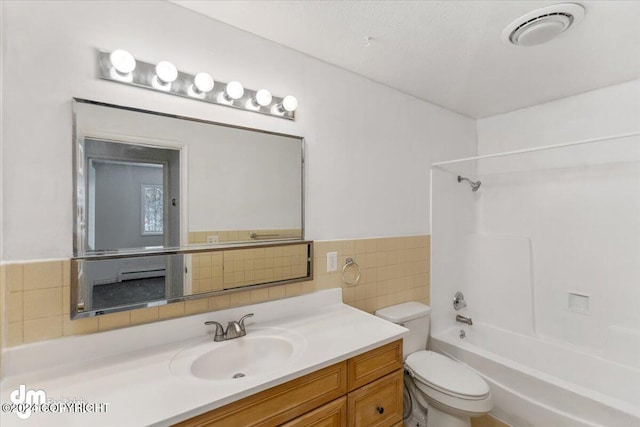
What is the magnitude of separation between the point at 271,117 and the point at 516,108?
2.23 meters

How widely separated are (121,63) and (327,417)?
5.34ft

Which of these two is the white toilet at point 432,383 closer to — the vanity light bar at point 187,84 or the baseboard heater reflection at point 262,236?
the baseboard heater reflection at point 262,236

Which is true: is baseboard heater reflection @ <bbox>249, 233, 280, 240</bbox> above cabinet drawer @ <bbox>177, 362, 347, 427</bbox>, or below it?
above

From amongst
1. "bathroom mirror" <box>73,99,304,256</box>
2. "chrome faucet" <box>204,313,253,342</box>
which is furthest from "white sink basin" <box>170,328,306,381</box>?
"bathroom mirror" <box>73,99,304,256</box>

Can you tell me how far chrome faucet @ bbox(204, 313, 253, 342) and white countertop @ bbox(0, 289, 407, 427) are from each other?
2.4 inches

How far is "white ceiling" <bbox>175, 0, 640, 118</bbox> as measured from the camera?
50.7 inches

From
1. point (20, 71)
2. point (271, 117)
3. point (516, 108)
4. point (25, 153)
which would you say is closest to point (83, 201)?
point (25, 153)

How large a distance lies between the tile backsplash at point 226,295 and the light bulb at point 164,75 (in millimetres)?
801

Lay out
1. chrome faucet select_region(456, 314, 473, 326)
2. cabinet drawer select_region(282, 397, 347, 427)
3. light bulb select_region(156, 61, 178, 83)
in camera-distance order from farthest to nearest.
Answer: chrome faucet select_region(456, 314, 473, 326), light bulb select_region(156, 61, 178, 83), cabinet drawer select_region(282, 397, 347, 427)

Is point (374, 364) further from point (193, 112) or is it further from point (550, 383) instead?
point (193, 112)

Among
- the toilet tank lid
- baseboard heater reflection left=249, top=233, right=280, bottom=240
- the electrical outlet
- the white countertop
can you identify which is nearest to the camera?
the white countertop

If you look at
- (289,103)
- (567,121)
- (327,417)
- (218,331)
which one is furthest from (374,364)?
(567,121)

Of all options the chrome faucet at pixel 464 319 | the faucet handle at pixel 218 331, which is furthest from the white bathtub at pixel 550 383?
the faucet handle at pixel 218 331

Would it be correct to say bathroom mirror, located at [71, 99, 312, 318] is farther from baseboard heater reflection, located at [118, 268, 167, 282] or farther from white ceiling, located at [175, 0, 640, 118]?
white ceiling, located at [175, 0, 640, 118]
